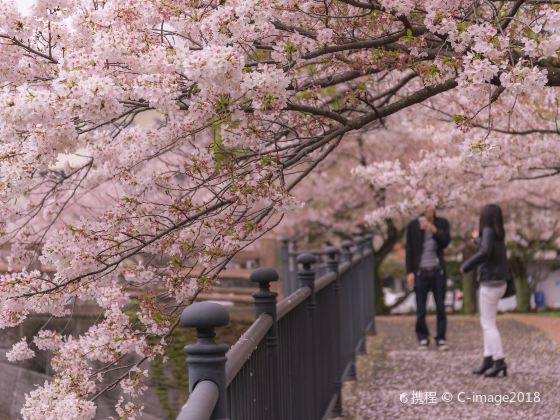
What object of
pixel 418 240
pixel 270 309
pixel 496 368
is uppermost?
pixel 418 240

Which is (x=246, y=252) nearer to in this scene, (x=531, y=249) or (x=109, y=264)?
(x=109, y=264)

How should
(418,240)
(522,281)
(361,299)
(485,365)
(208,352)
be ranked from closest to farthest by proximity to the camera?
(208,352) < (485,365) < (418,240) < (361,299) < (522,281)

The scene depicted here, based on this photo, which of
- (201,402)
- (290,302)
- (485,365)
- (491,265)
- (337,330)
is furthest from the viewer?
(485,365)

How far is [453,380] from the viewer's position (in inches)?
400

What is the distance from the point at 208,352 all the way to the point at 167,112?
2.19 meters

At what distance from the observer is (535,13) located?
21.6 feet

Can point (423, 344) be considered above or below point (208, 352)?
below

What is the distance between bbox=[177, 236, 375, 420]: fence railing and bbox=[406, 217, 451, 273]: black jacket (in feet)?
4.70

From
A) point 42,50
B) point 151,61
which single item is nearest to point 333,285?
point 42,50

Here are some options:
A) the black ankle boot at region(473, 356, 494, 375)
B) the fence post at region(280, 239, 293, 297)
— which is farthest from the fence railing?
the fence post at region(280, 239, 293, 297)

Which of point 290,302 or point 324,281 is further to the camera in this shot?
point 324,281

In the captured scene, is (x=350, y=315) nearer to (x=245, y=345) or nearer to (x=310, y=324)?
(x=310, y=324)

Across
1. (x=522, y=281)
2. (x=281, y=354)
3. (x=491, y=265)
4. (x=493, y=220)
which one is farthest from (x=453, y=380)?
(x=522, y=281)

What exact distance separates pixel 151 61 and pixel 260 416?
175 cm
